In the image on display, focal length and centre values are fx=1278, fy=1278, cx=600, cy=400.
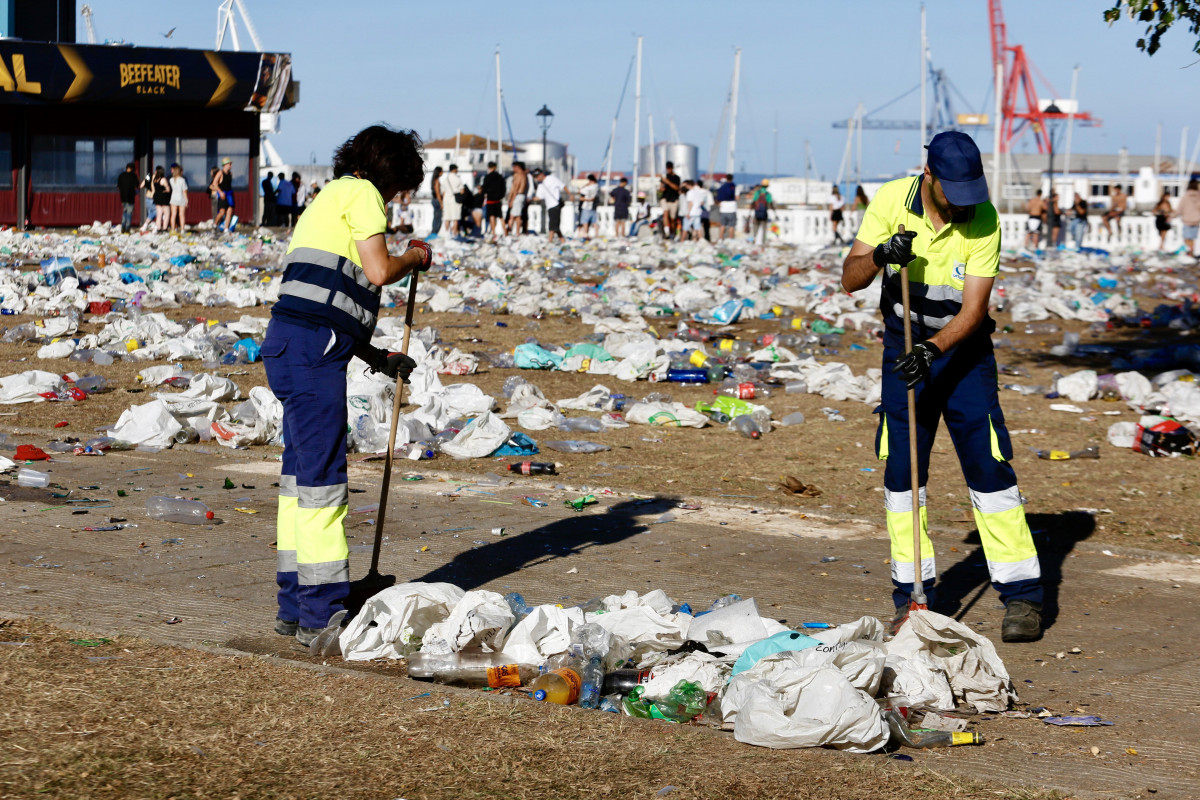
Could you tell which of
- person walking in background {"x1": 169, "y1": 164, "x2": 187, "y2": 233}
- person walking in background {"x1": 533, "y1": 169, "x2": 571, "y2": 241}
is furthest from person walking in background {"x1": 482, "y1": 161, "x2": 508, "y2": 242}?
person walking in background {"x1": 169, "y1": 164, "x2": 187, "y2": 233}

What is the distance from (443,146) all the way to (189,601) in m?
120

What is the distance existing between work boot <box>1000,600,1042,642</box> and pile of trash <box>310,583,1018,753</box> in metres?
0.53

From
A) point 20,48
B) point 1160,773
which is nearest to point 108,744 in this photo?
point 1160,773

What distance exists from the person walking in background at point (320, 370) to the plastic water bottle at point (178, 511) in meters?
1.87

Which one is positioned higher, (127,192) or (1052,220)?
(1052,220)

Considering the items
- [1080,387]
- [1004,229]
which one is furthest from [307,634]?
[1004,229]

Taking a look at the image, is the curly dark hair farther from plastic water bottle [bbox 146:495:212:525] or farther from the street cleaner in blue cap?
plastic water bottle [bbox 146:495:212:525]

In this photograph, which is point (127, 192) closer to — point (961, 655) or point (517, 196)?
point (517, 196)

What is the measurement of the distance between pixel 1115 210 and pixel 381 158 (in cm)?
3604

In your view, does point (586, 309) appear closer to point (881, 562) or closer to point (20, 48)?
point (881, 562)

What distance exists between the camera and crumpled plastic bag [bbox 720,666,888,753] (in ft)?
11.4

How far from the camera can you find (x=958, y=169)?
448 centimetres

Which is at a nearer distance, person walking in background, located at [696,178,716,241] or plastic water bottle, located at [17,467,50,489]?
plastic water bottle, located at [17,467,50,489]

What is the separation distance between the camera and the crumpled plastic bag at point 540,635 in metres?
4.12
